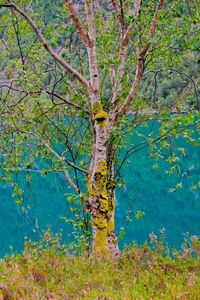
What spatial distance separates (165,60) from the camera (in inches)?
384

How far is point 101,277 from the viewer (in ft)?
16.7

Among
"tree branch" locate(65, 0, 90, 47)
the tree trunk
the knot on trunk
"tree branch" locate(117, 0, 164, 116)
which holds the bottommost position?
the tree trunk

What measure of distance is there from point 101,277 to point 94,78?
459 centimetres

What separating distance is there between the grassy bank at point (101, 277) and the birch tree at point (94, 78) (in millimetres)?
1989

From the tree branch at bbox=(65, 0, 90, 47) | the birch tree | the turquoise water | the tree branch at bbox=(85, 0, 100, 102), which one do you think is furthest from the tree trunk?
the turquoise water

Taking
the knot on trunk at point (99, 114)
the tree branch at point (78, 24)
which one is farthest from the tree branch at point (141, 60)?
the tree branch at point (78, 24)

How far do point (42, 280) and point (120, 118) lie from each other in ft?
14.1

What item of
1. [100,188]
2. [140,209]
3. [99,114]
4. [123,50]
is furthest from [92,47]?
[140,209]

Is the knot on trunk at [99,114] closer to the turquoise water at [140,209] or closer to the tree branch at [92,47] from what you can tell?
the tree branch at [92,47]

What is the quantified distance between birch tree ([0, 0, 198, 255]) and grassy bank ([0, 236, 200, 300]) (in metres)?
1.99

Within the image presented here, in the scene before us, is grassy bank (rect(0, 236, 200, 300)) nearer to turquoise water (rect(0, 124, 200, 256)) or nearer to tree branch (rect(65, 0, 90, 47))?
tree branch (rect(65, 0, 90, 47))

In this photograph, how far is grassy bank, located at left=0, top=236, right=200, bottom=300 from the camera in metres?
4.32

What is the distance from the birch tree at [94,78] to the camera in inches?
331

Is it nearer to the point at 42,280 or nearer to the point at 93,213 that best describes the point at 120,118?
the point at 93,213
